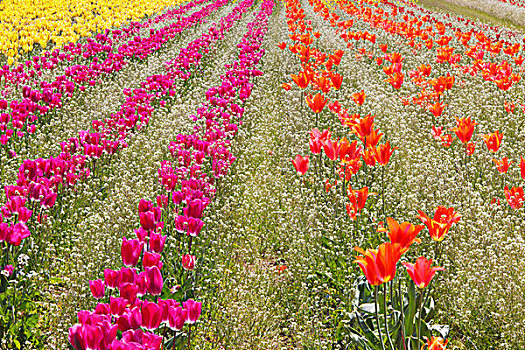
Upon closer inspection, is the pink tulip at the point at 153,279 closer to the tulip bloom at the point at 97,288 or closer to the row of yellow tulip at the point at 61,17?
the tulip bloom at the point at 97,288

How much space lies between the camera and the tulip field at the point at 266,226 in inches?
105

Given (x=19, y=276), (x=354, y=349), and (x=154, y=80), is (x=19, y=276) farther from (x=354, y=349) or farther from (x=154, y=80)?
(x=154, y=80)

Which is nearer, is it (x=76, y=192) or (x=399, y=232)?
(x=399, y=232)

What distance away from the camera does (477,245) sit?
3.85 metres

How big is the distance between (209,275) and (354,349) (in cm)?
121

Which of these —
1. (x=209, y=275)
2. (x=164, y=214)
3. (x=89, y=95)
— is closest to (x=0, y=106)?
(x=89, y=95)

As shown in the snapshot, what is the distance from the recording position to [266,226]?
450 cm

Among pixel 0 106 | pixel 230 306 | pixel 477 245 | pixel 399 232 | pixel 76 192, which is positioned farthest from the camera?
pixel 0 106

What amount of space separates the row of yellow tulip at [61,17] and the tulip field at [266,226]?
5.68 m

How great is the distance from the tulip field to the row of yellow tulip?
18.6ft

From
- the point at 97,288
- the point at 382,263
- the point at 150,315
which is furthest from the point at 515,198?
the point at 97,288

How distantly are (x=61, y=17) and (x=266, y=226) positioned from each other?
16.4 meters

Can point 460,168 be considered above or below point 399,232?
below

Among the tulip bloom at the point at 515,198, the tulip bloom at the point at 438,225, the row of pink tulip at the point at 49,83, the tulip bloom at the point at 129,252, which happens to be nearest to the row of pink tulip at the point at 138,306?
the tulip bloom at the point at 129,252
